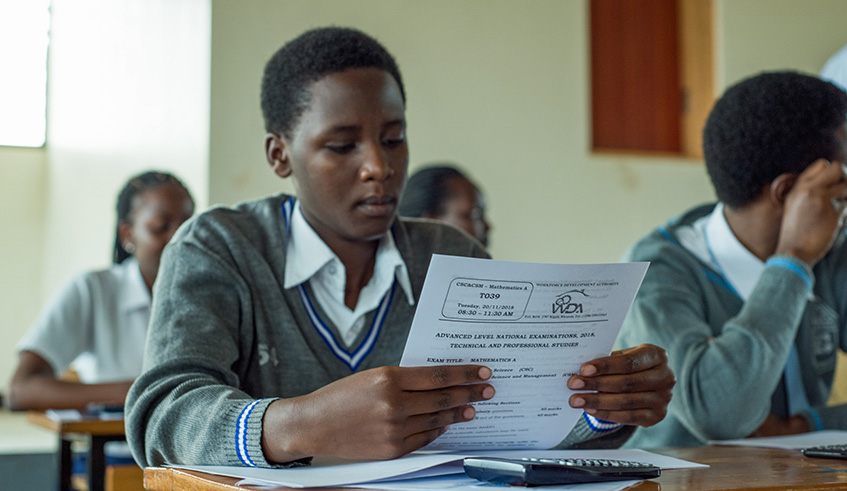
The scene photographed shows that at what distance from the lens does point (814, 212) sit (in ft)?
5.54

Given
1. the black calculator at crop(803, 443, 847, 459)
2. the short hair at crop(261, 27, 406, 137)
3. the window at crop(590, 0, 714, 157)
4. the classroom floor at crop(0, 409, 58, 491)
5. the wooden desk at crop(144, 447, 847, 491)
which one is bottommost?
the classroom floor at crop(0, 409, 58, 491)

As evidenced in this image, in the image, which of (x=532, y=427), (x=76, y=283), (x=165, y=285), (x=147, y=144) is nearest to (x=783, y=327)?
(x=532, y=427)

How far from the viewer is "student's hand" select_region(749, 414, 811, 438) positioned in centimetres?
158

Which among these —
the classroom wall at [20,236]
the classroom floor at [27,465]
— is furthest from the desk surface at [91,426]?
the classroom wall at [20,236]

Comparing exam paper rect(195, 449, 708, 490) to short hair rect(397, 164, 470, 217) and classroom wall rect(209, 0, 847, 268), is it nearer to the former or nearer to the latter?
short hair rect(397, 164, 470, 217)

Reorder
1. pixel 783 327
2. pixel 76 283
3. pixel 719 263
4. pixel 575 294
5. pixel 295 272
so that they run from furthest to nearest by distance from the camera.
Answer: pixel 76 283 → pixel 719 263 → pixel 783 327 → pixel 295 272 → pixel 575 294

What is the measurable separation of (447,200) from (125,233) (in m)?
1.26

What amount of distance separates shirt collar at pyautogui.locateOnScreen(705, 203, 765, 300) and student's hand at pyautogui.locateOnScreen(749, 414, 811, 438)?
0.26m

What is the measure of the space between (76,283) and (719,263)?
2.16 m

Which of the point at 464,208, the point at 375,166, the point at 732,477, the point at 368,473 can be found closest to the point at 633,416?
the point at 732,477

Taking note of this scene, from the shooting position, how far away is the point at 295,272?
4.40ft

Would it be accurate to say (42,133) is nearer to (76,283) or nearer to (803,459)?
(76,283)

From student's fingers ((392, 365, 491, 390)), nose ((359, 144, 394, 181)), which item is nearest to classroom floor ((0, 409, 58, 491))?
nose ((359, 144, 394, 181))

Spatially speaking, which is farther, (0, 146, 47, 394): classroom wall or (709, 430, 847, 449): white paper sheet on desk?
(0, 146, 47, 394): classroom wall
